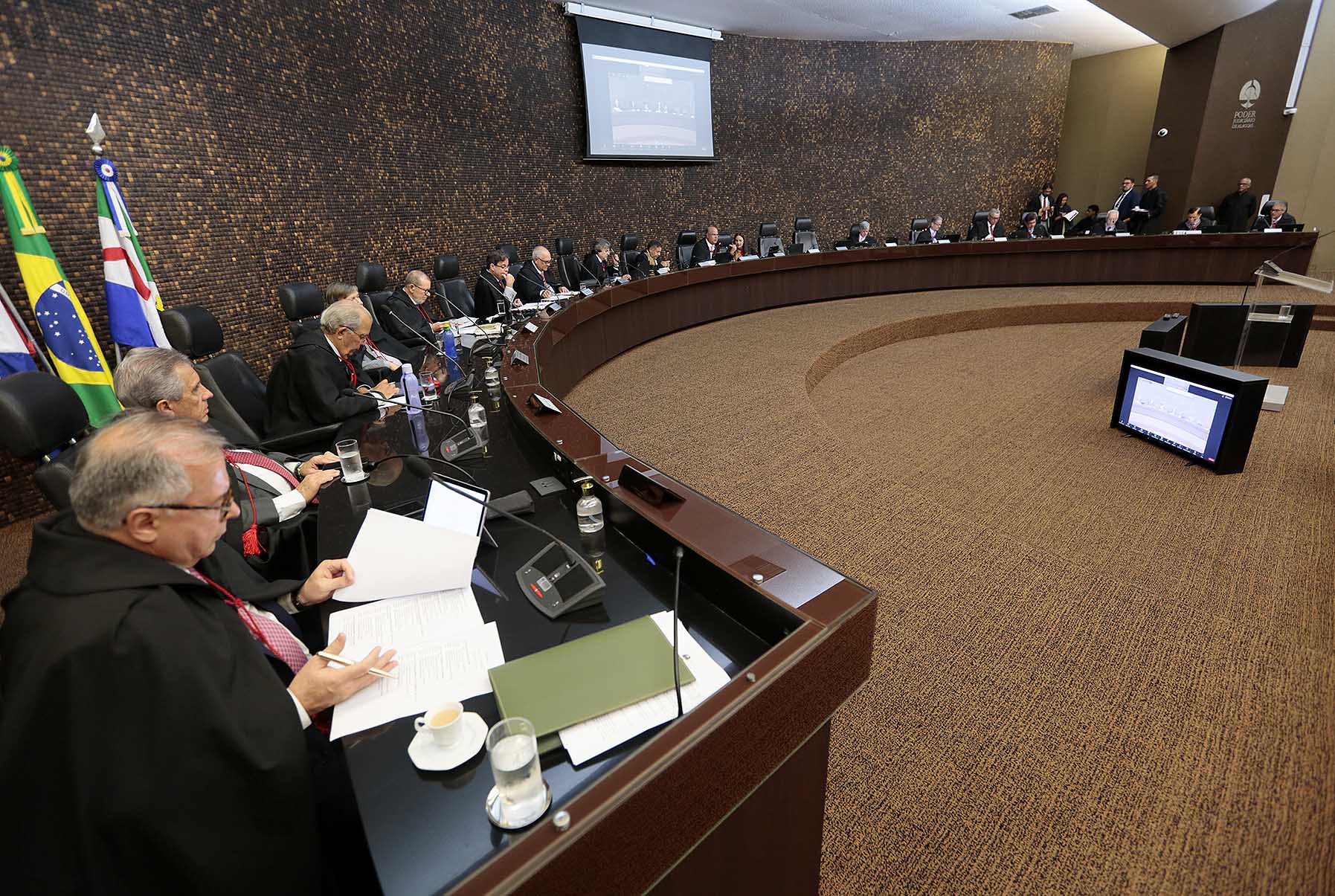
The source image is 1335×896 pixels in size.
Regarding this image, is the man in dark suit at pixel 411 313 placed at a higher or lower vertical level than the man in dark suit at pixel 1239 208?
lower

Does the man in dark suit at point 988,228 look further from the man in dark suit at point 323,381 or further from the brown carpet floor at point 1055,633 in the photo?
the man in dark suit at point 323,381

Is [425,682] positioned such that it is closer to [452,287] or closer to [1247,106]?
[452,287]

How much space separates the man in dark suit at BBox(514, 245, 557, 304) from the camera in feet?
19.4

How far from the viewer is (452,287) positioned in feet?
18.2

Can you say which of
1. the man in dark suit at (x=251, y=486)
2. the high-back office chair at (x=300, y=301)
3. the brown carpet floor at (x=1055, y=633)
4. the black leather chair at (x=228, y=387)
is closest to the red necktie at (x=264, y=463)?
the man in dark suit at (x=251, y=486)

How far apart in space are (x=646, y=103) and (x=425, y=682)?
885 cm

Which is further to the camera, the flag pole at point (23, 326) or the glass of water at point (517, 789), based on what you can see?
the flag pole at point (23, 326)

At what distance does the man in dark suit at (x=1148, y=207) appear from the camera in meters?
9.22

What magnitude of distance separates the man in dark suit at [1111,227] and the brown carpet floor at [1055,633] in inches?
196

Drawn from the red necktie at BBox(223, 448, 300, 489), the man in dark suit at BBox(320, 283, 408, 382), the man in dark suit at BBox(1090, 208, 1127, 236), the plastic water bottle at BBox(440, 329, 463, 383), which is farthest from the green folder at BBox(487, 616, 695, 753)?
the man in dark suit at BBox(1090, 208, 1127, 236)

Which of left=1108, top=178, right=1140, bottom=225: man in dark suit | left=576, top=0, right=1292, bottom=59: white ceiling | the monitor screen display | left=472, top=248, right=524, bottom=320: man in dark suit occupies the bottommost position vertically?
the monitor screen display

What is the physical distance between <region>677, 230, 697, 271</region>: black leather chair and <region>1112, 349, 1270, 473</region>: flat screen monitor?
196 inches

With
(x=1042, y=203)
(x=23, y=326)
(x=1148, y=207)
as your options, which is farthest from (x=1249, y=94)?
(x=23, y=326)

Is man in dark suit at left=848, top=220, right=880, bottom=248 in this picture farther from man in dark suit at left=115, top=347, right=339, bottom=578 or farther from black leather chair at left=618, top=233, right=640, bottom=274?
man in dark suit at left=115, top=347, right=339, bottom=578
